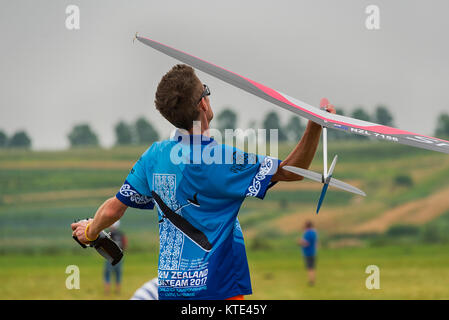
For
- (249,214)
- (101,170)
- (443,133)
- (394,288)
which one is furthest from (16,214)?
(443,133)

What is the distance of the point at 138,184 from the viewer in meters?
4.37

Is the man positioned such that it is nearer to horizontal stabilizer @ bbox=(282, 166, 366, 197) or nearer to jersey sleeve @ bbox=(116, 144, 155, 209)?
jersey sleeve @ bbox=(116, 144, 155, 209)


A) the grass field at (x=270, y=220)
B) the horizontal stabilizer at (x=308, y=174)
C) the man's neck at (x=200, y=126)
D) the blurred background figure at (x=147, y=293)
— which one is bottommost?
the grass field at (x=270, y=220)

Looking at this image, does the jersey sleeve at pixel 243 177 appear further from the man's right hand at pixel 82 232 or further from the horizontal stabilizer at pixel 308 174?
the man's right hand at pixel 82 232

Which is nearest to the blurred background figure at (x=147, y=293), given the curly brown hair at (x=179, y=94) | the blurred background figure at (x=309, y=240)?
the curly brown hair at (x=179, y=94)

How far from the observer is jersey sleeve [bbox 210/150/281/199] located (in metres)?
4.14

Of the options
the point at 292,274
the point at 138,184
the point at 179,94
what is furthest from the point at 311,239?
the point at 179,94

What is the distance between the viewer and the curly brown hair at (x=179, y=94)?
A: 4090 millimetres

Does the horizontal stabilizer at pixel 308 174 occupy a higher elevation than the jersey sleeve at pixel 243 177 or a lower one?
higher

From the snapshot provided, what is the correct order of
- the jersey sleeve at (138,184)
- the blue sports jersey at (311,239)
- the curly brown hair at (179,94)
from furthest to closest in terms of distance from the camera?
the blue sports jersey at (311,239) < the jersey sleeve at (138,184) < the curly brown hair at (179,94)

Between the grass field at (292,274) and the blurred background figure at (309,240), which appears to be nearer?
the blurred background figure at (309,240)

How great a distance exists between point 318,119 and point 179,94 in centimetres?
93

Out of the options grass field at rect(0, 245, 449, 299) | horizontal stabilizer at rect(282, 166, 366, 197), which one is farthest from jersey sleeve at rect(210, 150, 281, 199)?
grass field at rect(0, 245, 449, 299)

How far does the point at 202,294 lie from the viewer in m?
4.23
